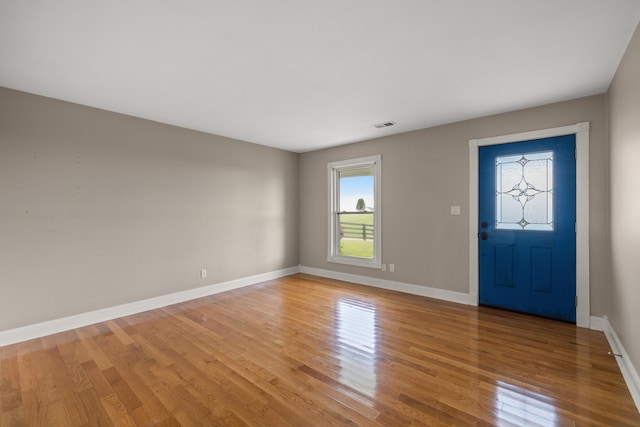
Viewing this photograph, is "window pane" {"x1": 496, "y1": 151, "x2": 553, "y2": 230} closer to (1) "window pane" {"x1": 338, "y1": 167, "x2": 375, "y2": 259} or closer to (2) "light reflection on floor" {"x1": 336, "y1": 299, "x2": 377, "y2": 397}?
(1) "window pane" {"x1": 338, "y1": 167, "x2": 375, "y2": 259}

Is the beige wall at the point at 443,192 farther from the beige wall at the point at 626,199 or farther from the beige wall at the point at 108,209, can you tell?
→ the beige wall at the point at 108,209

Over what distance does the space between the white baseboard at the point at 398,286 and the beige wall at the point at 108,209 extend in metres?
1.41

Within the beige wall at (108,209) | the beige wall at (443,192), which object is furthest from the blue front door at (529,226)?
the beige wall at (108,209)

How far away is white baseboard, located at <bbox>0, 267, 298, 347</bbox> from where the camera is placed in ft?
9.61

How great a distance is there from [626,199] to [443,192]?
2.06 metres

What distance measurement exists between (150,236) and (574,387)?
15.5 feet

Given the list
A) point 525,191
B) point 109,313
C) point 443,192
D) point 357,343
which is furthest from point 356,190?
point 109,313

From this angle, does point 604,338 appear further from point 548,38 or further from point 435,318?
point 548,38

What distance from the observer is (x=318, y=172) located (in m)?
5.88

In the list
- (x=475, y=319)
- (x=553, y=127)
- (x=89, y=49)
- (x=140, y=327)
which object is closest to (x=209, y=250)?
(x=140, y=327)

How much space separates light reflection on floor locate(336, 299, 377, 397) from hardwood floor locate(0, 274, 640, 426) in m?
0.02

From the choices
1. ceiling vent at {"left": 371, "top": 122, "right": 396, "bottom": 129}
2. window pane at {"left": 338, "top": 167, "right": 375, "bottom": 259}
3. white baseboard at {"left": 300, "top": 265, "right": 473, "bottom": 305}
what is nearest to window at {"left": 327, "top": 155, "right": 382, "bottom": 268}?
window pane at {"left": 338, "top": 167, "right": 375, "bottom": 259}

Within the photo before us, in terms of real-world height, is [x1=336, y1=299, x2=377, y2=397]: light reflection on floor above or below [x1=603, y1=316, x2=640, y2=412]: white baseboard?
below

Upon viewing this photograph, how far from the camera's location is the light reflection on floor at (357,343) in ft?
7.28
